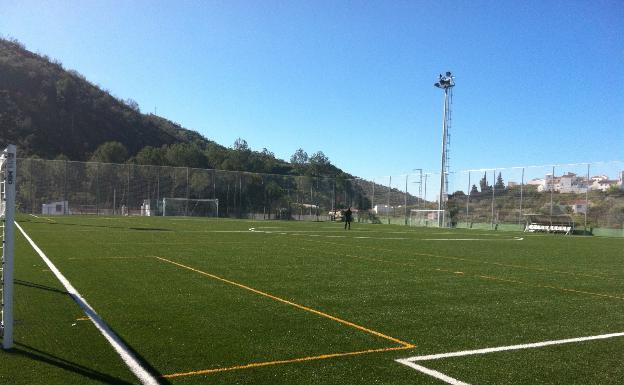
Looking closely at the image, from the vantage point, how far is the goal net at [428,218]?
155 ft

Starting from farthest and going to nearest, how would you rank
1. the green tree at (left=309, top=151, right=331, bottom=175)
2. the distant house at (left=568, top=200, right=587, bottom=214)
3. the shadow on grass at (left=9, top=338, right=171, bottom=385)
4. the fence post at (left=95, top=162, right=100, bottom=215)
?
1. the green tree at (left=309, top=151, right=331, bottom=175)
2. the fence post at (left=95, top=162, right=100, bottom=215)
3. the distant house at (left=568, top=200, right=587, bottom=214)
4. the shadow on grass at (left=9, top=338, right=171, bottom=385)

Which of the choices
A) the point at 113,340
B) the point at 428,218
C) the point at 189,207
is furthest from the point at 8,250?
the point at 189,207

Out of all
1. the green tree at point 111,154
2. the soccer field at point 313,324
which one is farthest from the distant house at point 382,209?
the green tree at point 111,154

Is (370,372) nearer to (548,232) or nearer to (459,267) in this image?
(459,267)

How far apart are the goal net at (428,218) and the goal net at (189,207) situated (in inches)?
866

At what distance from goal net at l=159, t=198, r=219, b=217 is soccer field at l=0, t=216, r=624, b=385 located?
45080 mm

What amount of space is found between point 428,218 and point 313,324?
45.2 metres

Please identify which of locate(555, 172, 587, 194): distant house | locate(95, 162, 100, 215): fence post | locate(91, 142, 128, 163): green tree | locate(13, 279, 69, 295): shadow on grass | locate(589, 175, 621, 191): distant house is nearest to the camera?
locate(13, 279, 69, 295): shadow on grass

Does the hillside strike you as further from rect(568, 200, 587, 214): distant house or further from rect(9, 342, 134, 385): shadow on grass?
rect(9, 342, 134, 385): shadow on grass

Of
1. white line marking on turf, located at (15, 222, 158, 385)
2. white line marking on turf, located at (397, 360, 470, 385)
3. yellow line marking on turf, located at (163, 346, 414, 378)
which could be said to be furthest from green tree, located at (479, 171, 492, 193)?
white line marking on turf, located at (397, 360, 470, 385)

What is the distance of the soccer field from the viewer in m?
4.50

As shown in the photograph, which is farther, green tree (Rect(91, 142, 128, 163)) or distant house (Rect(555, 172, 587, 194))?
green tree (Rect(91, 142, 128, 163))

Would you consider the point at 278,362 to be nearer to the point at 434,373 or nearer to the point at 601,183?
the point at 434,373

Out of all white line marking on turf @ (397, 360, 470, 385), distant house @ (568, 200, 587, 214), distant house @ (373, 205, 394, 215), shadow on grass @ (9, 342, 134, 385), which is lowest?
shadow on grass @ (9, 342, 134, 385)
